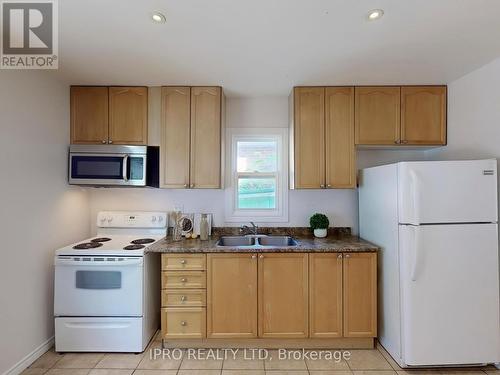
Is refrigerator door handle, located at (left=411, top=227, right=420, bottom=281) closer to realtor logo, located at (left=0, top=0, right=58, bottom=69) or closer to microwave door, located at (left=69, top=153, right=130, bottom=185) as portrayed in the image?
microwave door, located at (left=69, top=153, right=130, bottom=185)

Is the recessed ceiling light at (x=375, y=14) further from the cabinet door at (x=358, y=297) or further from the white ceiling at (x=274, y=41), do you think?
the cabinet door at (x=358, y=297)

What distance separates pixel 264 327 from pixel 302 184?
4.37ft

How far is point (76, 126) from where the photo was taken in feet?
8.47

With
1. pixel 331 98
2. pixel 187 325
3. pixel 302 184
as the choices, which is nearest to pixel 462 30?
pixel 331 98

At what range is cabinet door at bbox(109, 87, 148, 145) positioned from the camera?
8.50 feet

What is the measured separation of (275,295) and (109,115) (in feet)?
7.58

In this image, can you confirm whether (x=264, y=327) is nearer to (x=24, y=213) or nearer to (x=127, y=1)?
(x=24, y=213)

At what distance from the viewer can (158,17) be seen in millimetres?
1568

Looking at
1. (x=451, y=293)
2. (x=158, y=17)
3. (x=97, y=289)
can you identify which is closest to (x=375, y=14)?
(x=158, y=17)

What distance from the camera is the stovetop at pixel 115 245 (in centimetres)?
221

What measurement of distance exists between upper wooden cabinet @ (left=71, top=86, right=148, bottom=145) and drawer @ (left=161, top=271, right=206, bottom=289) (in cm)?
130

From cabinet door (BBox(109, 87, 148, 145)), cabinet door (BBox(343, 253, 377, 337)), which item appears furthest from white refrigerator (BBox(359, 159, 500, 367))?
cabinet door (BBox(109, 87, 148, 145))

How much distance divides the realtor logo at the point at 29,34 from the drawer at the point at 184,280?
76.0 inches

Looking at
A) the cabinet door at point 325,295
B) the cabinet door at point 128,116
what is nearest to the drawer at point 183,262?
the cabinet door at point 325,295
